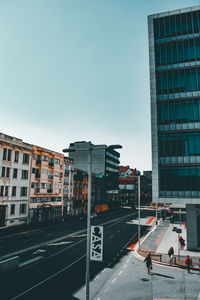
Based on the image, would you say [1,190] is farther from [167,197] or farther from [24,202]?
[167,197]

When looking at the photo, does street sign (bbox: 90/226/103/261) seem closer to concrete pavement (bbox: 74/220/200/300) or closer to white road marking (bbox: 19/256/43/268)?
concrete pavement (bbox: 74/220/200/300)

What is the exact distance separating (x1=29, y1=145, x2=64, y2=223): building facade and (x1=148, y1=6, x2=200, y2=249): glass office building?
30.3 meters

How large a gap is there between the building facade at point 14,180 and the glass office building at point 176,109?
28720mm

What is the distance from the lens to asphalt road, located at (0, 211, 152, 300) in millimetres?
16797

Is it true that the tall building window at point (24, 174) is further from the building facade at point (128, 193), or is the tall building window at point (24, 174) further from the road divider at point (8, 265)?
the building facade at point (128, 193)

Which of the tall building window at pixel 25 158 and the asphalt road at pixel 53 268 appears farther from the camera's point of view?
the tall building window at pixel 25 158

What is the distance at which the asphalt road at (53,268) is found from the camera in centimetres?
1680

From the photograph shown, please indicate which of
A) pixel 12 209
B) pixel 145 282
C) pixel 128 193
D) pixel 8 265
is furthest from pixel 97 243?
pixel 128 193

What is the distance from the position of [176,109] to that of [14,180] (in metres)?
34.1

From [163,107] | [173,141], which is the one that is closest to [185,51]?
[163,107]

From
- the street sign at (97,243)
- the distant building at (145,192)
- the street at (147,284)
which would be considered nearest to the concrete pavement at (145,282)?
the street at (147,284)

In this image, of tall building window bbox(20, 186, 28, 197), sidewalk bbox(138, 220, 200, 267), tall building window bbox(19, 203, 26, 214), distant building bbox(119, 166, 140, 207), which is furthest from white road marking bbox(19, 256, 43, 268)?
distant building bbox(119, 166, 140, 207)

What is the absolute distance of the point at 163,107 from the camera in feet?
113

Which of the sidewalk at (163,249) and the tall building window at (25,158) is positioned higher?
the tall building window at (25,158)
